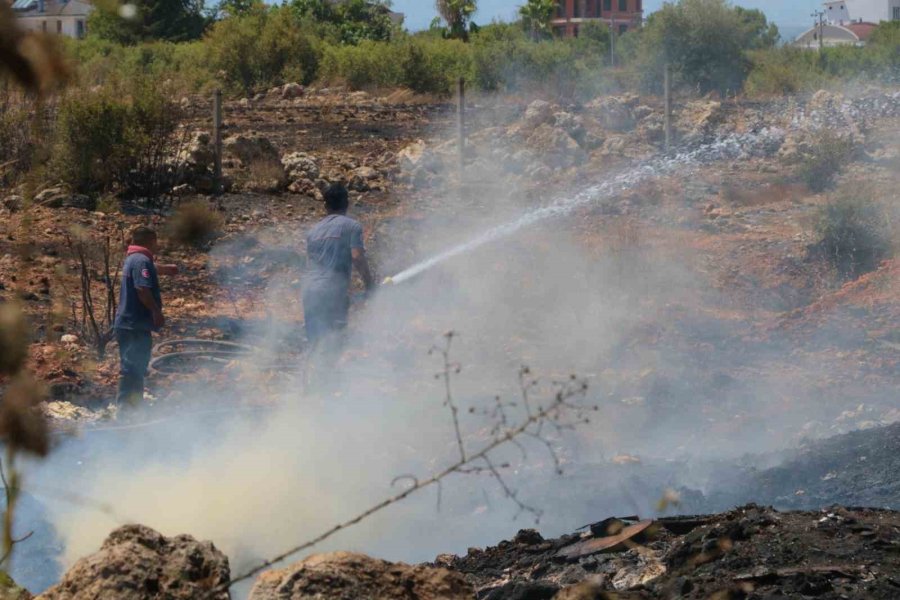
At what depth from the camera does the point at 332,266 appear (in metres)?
8.30

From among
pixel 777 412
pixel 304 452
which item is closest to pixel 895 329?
pixel 777 412

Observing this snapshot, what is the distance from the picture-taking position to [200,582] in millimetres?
3102

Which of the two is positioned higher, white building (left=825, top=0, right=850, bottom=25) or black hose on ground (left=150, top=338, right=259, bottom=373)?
white building (left=825, top=0, right=850, bottom=25)

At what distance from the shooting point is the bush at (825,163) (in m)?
16.0

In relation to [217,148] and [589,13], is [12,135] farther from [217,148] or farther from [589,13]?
[589,13]

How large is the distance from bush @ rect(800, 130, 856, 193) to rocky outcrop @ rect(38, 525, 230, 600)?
1403cm

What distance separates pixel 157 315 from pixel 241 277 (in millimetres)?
4651

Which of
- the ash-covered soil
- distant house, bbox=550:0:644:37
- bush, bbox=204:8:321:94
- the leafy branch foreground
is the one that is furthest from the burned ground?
distant house, bbox=550:0:644:37

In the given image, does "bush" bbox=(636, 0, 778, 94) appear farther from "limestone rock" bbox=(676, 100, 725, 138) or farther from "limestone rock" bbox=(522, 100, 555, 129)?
"limestone rock" bbox=(522, 100, 555, 129)

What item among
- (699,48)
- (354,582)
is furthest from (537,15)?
(354,582)

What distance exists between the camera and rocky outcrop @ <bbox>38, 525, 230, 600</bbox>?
2.98m

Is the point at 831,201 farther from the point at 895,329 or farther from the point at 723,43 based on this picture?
the point at 723,43

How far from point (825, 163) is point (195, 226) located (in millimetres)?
8214

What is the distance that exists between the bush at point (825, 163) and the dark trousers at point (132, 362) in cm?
1054
